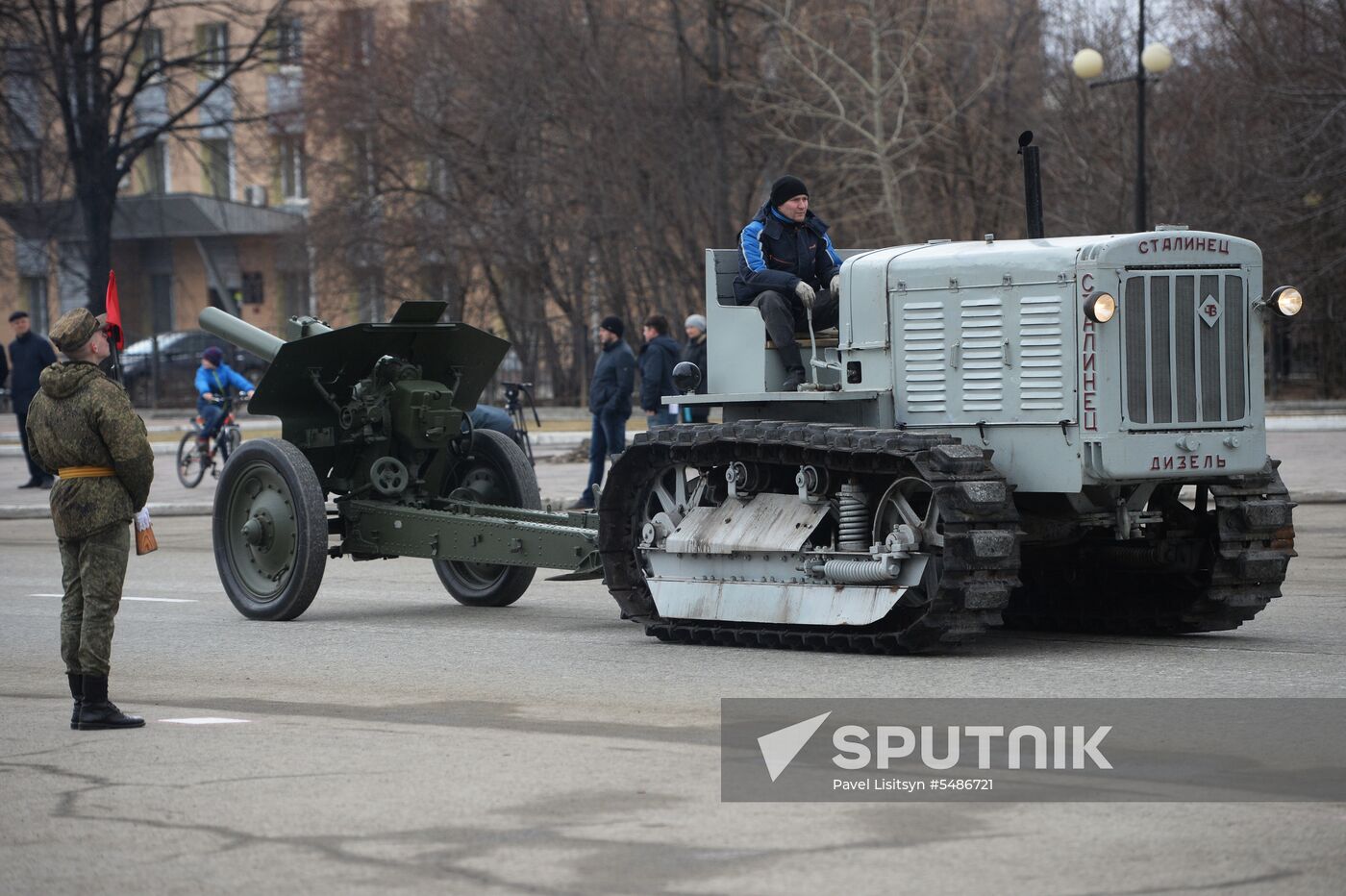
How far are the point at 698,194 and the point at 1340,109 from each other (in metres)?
10.4

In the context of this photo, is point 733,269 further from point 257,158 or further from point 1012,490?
point 257,158

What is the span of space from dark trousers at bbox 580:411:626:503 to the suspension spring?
9.68 meters

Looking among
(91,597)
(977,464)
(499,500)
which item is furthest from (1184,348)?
(91,597)

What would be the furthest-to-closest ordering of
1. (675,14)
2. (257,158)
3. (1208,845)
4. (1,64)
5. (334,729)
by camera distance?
1. (257,158)
2. (1,64)
3. (675,14)
4. (334,729)
5. (1208,845)

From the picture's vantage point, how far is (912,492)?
35.2ft

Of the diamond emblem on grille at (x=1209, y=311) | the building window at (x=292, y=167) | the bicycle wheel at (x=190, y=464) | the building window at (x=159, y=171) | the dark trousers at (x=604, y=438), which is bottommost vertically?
the bicycle wheel at (x=190, y=464)

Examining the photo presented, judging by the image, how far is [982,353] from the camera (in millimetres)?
10781

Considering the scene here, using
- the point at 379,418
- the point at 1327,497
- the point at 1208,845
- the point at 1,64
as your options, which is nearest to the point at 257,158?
the point at 1,64

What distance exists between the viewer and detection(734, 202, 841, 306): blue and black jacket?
38.1 feet

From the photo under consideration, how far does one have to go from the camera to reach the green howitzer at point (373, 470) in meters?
12.7

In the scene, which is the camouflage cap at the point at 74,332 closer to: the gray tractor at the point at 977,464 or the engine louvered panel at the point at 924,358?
the gray tractor at the point at 977,464

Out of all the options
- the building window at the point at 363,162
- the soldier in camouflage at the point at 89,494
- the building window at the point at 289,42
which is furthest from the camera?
the building window at the point at 363,162

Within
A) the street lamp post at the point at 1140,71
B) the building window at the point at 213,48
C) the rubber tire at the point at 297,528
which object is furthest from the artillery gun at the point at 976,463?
the building window at the point at 213,48

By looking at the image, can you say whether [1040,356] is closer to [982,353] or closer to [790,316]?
[982,353]
